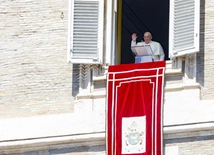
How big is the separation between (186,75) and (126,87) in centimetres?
82

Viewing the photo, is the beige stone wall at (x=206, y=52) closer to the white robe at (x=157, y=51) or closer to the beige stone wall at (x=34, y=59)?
the white robe at (x=157, y=51)

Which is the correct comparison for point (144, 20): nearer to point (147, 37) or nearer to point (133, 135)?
point (147, 37)

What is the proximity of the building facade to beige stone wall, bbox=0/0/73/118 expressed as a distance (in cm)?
1

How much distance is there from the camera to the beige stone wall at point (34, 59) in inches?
979

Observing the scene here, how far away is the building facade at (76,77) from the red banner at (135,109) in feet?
0.41

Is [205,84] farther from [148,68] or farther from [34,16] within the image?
[34,16]

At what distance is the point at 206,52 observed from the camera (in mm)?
24344

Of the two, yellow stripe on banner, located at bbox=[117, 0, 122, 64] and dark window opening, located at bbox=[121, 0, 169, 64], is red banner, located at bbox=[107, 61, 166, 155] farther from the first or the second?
dark window opening, located at bbox=[121, 0, 169, 64]

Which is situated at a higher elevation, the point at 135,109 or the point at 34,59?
the point at 34,59

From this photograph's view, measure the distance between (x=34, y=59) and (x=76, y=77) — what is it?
0.68m

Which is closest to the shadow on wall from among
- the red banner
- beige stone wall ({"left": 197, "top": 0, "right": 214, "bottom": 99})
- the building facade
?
the building facade

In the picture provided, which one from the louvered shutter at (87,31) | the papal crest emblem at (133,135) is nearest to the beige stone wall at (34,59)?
the louvered shutter at (87,31)

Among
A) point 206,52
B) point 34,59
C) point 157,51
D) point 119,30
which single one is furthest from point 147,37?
point 34,59

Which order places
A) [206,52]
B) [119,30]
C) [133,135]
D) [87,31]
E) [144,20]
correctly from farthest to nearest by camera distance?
1. [144,20]
2. [119,30]
3. [87,31]
4. [206,52]
5. [133,135]
